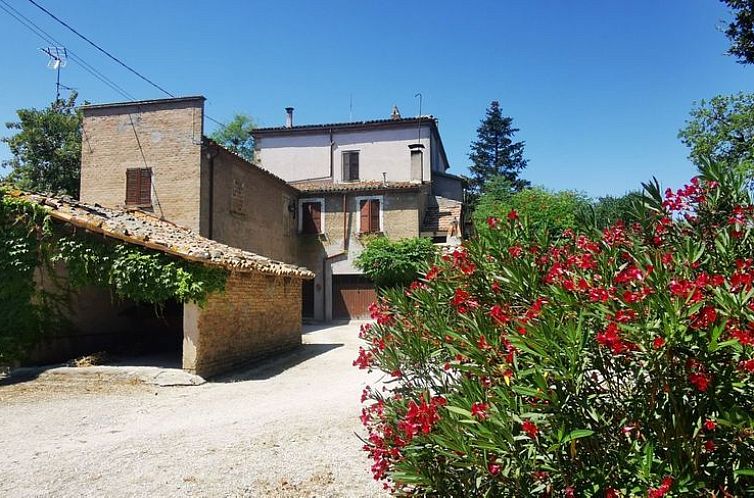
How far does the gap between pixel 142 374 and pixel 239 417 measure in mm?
3311

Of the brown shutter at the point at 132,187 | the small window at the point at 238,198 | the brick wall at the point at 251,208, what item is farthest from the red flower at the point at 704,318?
the brown shutter at the point at 132,187

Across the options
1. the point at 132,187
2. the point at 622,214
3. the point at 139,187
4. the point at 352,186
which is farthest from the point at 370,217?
the point at 622,214

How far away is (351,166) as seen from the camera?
86.4ft

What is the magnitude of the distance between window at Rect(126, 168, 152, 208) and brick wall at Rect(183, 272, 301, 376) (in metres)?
6.54

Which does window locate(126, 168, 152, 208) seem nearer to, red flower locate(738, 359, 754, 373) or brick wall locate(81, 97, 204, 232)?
brick wall locate(81, 97, 204, 232)

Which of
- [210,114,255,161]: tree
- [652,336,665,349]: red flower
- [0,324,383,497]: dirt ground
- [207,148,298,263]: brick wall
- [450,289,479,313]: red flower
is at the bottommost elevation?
[0,324,383,497]: dirt ground

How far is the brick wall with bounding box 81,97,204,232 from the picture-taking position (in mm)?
16469

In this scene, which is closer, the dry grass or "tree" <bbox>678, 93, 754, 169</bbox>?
the dry grass

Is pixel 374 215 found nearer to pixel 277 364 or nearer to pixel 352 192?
pixel 352 192

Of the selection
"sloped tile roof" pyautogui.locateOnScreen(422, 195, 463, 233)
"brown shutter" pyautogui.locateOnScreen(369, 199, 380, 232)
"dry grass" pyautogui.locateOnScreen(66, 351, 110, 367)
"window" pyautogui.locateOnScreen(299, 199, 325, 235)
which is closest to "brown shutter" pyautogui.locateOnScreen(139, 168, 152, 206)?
"dry grass" pyautogui.locateOnScreen(66, 351, 110, 367)

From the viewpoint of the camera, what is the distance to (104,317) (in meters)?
12.8

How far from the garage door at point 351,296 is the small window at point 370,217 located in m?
2.29

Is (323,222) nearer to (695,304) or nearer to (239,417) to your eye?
(239,417)

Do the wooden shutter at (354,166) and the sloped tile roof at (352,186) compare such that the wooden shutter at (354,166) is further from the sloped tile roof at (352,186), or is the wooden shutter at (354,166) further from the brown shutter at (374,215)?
the brown shutter at (374,215)
